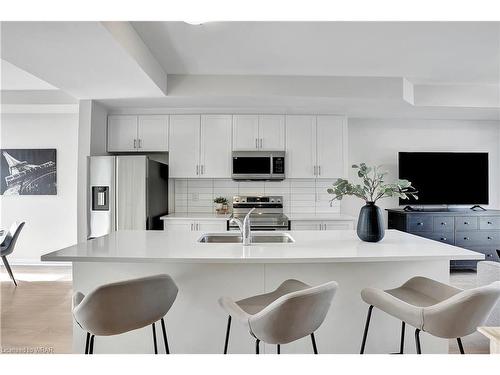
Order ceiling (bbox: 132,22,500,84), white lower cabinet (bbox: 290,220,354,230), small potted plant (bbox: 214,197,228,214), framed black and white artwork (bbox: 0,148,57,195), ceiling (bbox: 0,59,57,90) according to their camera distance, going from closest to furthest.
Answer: ceiling (bbox: 132,22,500,84)
ceiling (bbox: 0,59,57,90)
white lower cabinet (bbox: 290,220,354,230)
small potted plant (bbox: 214,197,228,214)
framed black and white artwork (bbox: 0,148,57,195)

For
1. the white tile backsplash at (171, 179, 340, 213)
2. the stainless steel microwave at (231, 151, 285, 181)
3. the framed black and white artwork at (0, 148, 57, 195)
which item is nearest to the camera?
the stainless steel microwave at (231, 151, 285, 181)

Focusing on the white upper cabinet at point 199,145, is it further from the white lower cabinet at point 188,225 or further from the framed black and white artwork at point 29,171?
the framed black and white artwork at point 29,171

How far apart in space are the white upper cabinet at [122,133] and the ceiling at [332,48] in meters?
1.15

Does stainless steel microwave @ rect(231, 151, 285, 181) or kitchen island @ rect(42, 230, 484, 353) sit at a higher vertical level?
stainless steel microwave @ rect(231, 151, 285, 181)

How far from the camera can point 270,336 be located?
1381mm

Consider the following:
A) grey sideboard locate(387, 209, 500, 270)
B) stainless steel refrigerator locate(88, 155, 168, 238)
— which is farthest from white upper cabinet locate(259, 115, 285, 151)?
grey sideboard locate(387, 209, 500, 270)

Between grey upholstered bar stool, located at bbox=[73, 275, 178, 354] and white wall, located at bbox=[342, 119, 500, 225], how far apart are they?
4.11 m

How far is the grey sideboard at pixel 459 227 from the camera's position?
14.6ft

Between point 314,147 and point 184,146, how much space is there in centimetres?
167

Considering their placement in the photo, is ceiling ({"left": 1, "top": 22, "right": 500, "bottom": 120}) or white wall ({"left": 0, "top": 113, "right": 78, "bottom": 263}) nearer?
ceiling ({"left": 1, "top": 22, "right": 500, "bottom": 120})

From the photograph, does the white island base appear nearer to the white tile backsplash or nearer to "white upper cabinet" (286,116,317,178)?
"white upper cabinet" (286,116,317,178)

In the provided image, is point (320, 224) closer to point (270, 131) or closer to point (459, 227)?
point (270, 131)

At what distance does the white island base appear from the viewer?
200 cm

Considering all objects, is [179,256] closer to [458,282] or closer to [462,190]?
[458,282]
